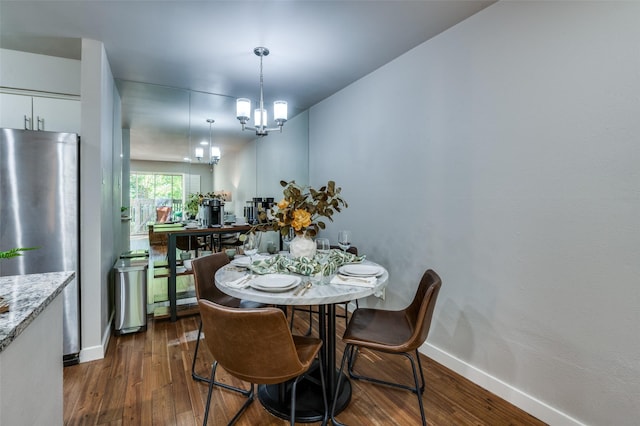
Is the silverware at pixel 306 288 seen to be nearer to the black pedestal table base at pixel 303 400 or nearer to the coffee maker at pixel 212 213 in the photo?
the black pedestal table base at pixel 303 400

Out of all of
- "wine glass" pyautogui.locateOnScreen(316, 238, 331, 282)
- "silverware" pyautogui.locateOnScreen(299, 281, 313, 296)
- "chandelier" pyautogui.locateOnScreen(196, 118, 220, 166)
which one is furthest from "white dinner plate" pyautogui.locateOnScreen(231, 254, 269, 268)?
"chandelier" pyautogui.locateOnScreen(196, 118, 220, 166)

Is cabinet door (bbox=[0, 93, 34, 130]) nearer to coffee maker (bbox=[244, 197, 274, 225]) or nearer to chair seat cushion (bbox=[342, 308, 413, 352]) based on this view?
coffee maker (bbox=[244, 197, 274, 225])

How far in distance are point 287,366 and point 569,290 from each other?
1.54 meters

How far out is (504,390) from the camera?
1.93 m

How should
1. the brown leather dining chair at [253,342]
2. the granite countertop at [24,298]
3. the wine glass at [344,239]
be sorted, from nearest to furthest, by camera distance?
the granite countertop at [24,298] → the brown leather dining chair at [253,342] → the wine glass at [344,239]

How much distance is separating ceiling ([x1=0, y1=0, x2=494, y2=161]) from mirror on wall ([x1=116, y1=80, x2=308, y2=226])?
0.05 ft

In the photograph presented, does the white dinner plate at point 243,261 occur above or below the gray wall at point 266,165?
below

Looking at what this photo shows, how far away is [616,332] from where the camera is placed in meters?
1.47

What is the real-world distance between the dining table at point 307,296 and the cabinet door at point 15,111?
2.37m

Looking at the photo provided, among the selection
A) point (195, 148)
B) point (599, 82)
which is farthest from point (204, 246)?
point (599, 82)

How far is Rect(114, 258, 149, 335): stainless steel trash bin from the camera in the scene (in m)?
2.80

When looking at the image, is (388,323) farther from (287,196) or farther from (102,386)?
(102,386)

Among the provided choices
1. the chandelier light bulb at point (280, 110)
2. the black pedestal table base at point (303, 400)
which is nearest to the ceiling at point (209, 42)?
the chandelier light bulb at point (280, 110)

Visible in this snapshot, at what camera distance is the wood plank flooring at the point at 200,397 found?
174 centimetres
